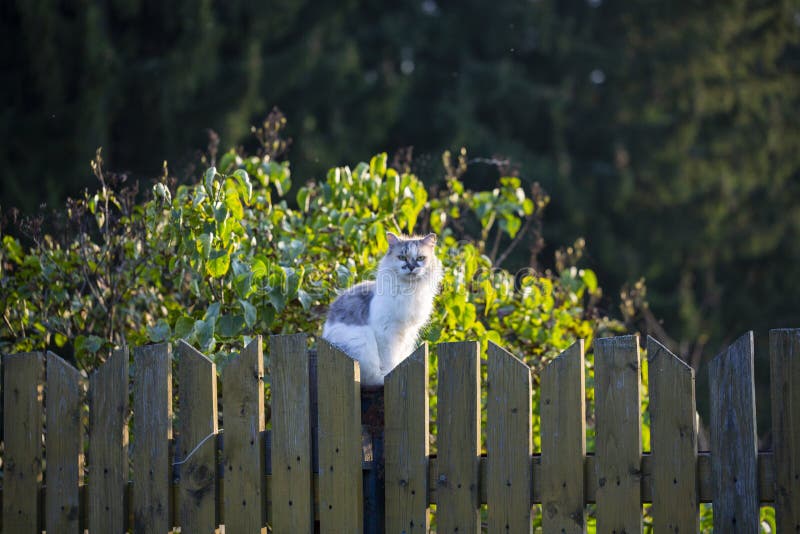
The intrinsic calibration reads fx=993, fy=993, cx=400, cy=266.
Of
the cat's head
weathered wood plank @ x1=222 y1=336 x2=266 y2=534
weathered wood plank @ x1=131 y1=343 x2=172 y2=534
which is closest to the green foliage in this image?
the cat's head

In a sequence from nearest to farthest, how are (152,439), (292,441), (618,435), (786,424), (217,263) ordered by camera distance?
(786,424), (618,435), (292,441), (152,439), (217,263)

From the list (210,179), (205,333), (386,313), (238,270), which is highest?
(210,179)

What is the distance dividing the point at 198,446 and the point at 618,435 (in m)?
1.34

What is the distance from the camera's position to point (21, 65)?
12484 millimetres

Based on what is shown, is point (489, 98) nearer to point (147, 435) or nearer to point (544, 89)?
point (544, 89)

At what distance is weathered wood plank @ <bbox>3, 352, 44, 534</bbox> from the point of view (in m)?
3.46

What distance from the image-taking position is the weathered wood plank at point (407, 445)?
3.07 meters

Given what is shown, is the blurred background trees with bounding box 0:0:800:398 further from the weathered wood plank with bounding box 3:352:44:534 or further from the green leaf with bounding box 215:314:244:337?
the weathered wood plank with bounding box 3:352:44:534

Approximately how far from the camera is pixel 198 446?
3.23 meters

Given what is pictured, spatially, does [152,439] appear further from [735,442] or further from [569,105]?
[569,105]

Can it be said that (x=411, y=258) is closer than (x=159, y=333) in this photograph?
No

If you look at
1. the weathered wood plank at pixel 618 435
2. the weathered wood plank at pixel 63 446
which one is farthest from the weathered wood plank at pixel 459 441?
the weathered wood plank at pixel 63 446

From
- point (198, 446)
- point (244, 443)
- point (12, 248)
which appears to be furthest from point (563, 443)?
point (12, 248)

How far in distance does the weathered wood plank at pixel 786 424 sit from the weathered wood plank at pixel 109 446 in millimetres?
2052
